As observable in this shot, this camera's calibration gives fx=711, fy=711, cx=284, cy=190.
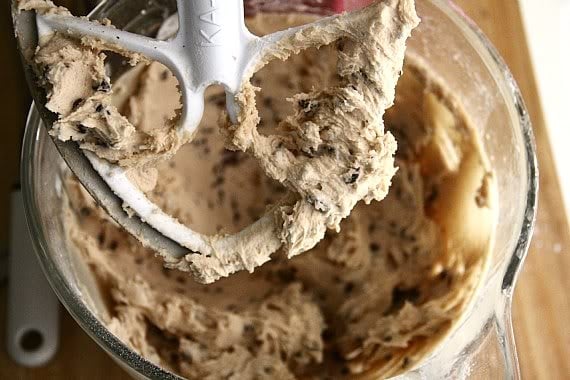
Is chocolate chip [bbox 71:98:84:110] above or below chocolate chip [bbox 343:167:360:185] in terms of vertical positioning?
above

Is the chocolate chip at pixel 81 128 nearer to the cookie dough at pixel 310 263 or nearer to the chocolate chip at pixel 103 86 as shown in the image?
the chocolate chip at pixel 103 86

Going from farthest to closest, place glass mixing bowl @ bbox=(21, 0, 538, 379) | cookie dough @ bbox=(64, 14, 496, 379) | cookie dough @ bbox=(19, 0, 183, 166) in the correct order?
cookie dough @ bbox=(64, 14, 496, 379) < glass mixing bowl @ bbox=(21, 0, 538, 379) < cookie dough @ bbox=(19, 0, 183, 166)

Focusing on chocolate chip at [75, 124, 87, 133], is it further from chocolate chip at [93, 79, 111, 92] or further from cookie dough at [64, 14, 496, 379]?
cookie dough at [64, 14, 496, 379]

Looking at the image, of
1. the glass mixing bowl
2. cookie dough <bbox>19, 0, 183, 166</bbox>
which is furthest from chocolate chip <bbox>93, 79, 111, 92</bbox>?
the glass mixing bowl

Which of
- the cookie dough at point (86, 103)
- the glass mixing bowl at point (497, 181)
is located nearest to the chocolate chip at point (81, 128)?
the cookie dough at point (86, 103)

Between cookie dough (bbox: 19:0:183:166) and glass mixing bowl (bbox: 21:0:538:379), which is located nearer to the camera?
cookie dough (bbox: 19:0:183:166)

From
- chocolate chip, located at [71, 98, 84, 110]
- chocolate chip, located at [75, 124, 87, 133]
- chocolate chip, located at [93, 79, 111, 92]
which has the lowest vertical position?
chocolate chip, located at [75, 124, 87, 133]

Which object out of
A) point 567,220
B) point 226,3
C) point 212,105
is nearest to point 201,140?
point 212,105

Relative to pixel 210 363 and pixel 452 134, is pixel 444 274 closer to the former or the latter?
pixel 452 134
